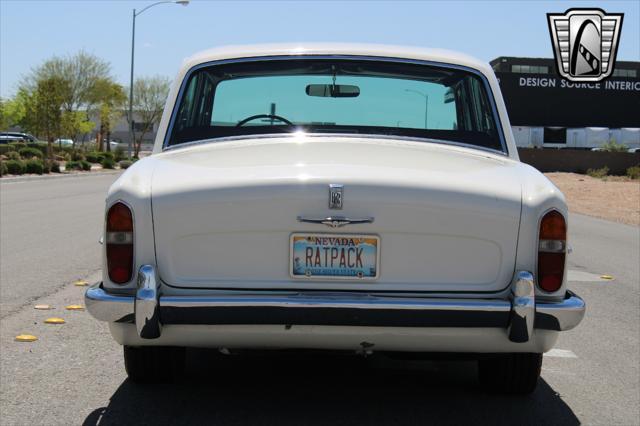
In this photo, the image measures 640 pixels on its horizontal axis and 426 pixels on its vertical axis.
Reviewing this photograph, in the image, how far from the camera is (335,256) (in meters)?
3.69

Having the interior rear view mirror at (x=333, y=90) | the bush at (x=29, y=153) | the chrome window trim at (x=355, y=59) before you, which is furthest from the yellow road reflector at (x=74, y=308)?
the bush at (x=29, y=153)

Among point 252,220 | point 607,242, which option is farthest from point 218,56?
point 607,242

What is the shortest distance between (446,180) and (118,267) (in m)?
1.49

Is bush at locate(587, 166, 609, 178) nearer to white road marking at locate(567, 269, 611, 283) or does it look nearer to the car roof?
white road marking at locate(567, 269, 611, 283)

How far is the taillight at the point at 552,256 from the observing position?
3.78 m

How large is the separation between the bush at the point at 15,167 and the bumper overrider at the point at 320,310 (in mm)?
33941

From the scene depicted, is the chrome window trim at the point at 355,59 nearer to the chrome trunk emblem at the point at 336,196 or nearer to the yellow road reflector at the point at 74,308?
the chrome trunk emblem at the point at 336,196

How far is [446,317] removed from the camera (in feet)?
11.9

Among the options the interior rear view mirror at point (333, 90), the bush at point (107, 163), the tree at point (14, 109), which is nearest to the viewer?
the interior rear view mirror at point (333, 90)

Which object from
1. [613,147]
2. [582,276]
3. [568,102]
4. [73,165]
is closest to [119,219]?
[582,276]

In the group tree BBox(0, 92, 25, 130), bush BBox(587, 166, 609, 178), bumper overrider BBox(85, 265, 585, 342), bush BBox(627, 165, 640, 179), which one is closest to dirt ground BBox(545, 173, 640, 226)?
bush BBox(587, 166, 609, 178)

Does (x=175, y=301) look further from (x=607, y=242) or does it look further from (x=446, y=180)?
(x=607, y=242)

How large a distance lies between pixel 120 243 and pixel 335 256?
95 cm

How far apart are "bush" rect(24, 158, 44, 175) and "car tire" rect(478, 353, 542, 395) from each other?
115 ft
